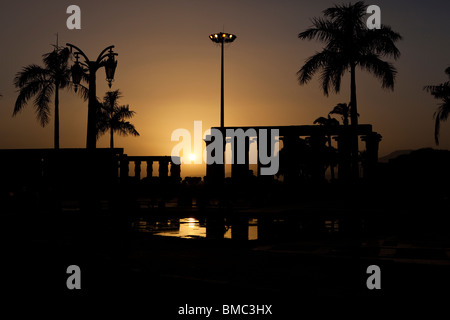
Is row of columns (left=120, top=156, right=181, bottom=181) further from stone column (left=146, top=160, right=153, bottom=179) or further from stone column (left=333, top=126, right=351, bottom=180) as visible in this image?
stone column (left=333, top=126, right=351, bottom=180)

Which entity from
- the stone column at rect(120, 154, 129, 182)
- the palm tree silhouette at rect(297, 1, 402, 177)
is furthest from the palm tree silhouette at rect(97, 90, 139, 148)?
the stone column at rect(120, 154, 129, 182)

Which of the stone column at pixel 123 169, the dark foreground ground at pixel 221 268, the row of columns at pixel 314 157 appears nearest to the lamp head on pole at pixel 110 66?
the dark foreground ground at pixel 221 268

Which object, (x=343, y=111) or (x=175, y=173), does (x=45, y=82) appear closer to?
(x=175, y=173)

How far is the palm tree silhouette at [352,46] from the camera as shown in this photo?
1105 inches

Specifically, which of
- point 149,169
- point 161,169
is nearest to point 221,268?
point 161,169

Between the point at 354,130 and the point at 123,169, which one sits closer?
the point at 123,169

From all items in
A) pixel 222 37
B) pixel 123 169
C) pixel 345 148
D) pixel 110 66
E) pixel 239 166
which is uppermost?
pixel 222 37

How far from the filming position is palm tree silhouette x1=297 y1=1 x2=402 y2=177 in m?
28.1

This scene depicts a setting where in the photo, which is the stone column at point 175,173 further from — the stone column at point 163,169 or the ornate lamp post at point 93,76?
the ornate lamp post at point 93,76

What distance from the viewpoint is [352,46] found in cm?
2809

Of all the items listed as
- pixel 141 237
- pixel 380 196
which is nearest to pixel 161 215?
pixel 141 237

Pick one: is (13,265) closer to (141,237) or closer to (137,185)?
(141,237)
